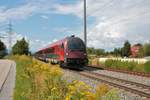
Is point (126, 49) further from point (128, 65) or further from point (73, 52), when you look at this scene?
point (73, 52)

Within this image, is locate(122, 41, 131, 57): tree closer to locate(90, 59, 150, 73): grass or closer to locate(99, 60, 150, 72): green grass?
locate(90, 59, 150, 73): grass

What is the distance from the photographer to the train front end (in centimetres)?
3250

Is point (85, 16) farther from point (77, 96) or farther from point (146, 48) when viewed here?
point (146, 48)

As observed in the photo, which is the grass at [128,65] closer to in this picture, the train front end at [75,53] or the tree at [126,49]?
the train front end at [75,53]

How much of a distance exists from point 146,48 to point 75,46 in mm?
70553

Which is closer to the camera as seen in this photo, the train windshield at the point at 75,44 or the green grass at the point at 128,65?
the green grass at the point at 128,65

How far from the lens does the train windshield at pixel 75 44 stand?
33000 mm

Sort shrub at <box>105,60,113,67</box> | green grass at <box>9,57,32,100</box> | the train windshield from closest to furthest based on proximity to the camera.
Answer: green grass at <box>9,57,32,100</box> → the train windshield → shrub at <box>105,60,113,67</box>

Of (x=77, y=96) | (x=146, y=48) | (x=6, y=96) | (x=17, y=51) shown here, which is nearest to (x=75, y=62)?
(x=6, y=96)

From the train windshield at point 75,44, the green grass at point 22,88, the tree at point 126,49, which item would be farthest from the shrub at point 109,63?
the tree at point 126,49

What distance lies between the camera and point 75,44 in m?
33.4

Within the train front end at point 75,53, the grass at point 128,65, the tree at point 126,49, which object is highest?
the tree at point 126,49

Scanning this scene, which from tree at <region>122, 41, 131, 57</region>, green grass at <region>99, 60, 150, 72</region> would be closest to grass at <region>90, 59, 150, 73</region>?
green grass at <region>99, 60, 150, 72</region>

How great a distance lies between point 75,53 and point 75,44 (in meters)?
0.92
